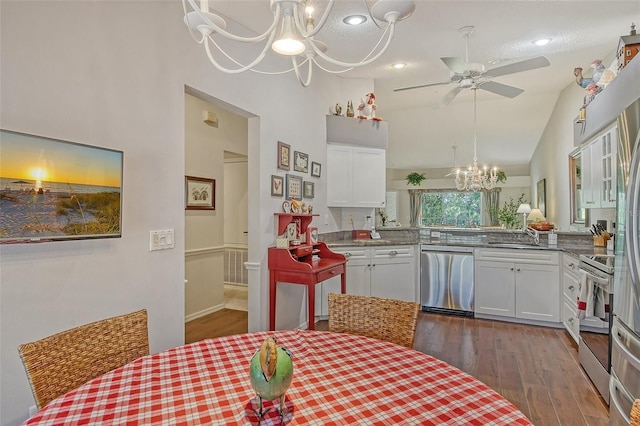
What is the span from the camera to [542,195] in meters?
7.65

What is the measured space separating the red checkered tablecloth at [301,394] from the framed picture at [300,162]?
2514mm

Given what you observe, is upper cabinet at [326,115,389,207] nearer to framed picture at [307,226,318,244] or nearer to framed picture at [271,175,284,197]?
framed picture at [307,226,318,244]

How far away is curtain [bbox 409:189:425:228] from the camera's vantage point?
11477 mm

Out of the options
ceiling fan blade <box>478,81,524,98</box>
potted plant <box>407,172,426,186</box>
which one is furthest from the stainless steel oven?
potted plant <box>407,172,426,186</box>

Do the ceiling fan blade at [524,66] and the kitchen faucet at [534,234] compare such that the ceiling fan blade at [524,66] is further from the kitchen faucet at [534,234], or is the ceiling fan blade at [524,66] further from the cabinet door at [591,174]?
the kitchen faucet at [534,234]

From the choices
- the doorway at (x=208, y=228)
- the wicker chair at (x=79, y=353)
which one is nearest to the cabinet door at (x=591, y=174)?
the doorway at (x=208, y=228)

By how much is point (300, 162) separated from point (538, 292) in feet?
9.55

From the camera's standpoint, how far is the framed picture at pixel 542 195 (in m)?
7.37

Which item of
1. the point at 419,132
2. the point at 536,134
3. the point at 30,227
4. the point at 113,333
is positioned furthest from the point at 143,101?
the point at 536,134

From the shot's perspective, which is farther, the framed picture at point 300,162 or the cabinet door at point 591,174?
the framed picture at point 300,162

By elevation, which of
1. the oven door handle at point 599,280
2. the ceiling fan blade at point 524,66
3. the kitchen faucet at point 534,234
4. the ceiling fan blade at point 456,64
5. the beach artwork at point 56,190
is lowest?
the oven door handle at point 599,280

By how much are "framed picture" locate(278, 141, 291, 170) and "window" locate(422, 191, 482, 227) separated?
8648 millimetres

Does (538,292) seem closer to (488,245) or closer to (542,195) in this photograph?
(488,245)

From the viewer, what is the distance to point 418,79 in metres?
4.71
